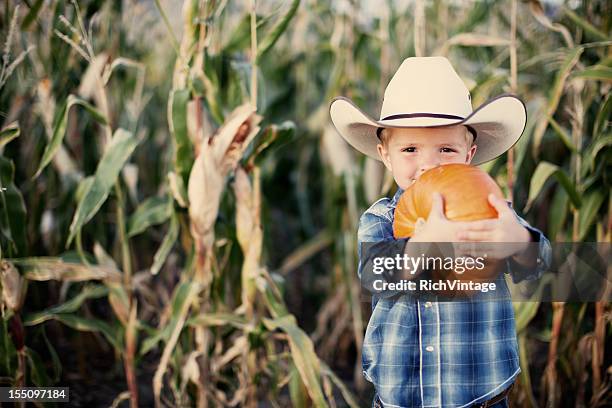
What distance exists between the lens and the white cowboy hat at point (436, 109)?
81cm

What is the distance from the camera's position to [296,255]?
1.82 metres

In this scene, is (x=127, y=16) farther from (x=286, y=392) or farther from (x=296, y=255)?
(x=286, y=392)

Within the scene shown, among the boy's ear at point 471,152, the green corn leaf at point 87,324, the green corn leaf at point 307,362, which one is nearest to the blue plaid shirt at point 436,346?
the boy's ear at point 471,152

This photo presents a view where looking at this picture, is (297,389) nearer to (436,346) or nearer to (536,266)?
(436,346)

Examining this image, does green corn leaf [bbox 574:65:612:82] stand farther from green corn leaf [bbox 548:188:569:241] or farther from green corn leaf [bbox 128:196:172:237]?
green corn leaf [bbox 128:196:172:237]

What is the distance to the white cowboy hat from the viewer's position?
810mm

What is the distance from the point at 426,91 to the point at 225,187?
1.97 feet

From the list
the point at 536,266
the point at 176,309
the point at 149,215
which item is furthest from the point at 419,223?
the point at 149,215

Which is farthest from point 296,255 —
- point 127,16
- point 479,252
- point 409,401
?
point 479,252

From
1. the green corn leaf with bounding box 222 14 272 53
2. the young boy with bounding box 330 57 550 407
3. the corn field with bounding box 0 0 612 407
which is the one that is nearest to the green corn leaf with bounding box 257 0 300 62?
the corn field with bounding box 0 0 612 407

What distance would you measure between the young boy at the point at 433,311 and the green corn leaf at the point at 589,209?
601 millimetres

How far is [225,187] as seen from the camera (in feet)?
4.38

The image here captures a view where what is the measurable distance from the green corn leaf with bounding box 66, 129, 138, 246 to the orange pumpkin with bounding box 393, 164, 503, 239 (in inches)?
27.2

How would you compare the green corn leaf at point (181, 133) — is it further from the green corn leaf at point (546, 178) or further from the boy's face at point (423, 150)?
the green corn leaf at point (546, 178)
